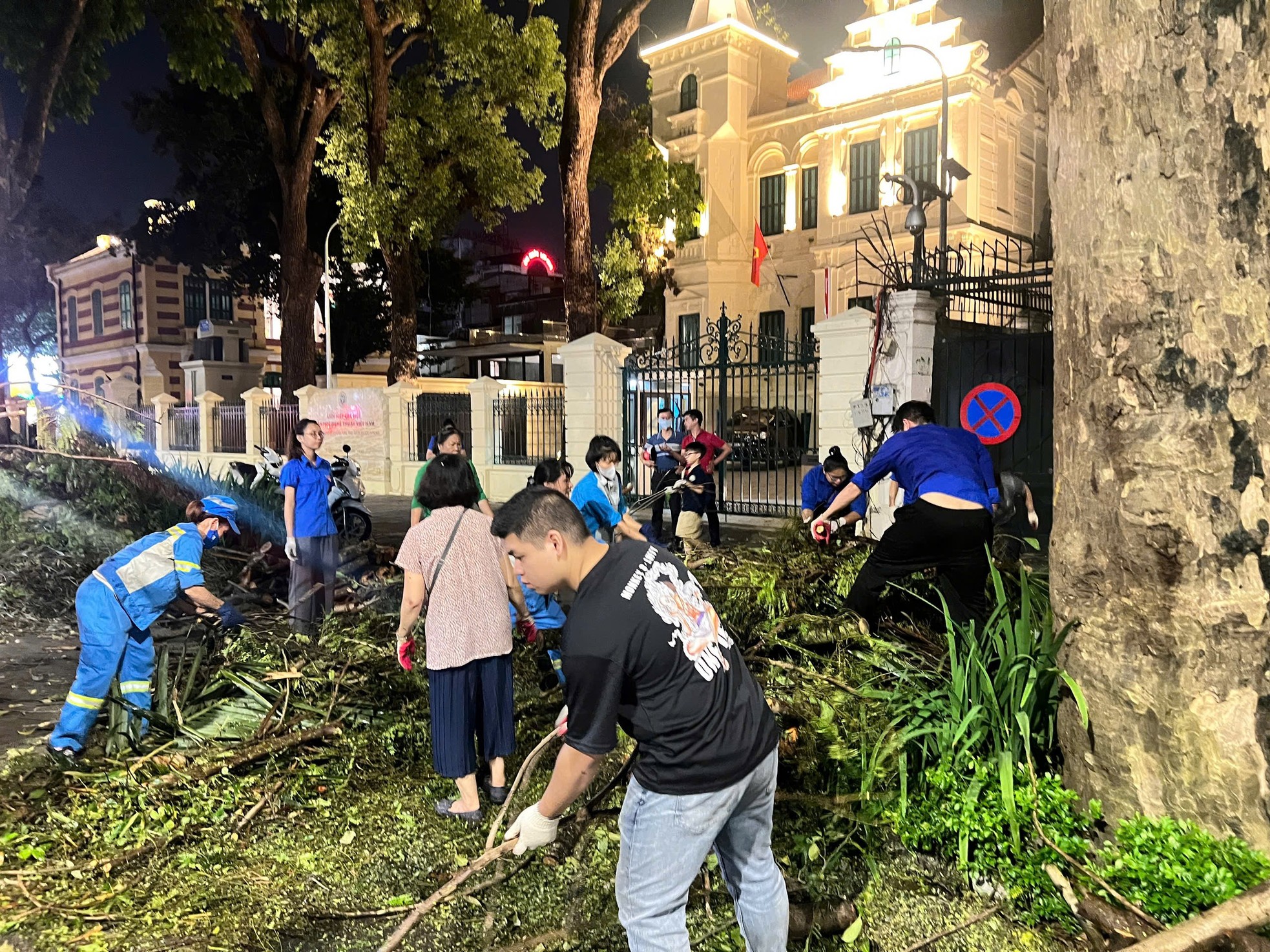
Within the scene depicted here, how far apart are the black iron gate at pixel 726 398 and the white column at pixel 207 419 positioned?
554 inches

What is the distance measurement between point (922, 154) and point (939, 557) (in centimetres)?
2314

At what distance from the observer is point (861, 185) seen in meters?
26.1

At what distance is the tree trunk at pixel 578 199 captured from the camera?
1605 cm

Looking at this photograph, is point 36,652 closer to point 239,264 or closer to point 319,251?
point 319,251

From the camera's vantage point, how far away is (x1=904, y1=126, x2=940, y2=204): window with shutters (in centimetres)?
2422

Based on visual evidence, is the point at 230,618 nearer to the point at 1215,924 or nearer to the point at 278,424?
the point at 1215,924

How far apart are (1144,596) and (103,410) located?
19.2m

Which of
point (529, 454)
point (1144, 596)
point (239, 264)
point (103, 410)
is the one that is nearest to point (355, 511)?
point (529, 454)

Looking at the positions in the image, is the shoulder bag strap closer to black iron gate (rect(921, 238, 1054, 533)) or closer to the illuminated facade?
black iron gate (rect(921, 238, 1054, 533))

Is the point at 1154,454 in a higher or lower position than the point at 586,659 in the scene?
higher

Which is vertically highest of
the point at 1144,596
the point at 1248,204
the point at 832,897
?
the point at 1248,204

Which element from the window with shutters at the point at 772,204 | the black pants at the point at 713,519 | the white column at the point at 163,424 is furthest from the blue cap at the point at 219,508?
the window with shutters at the point at 772,204

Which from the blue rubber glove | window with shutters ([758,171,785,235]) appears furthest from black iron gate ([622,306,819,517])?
window with shutters ([758,171,785,235])

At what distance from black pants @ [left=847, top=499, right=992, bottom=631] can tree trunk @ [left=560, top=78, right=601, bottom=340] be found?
39.7ft
